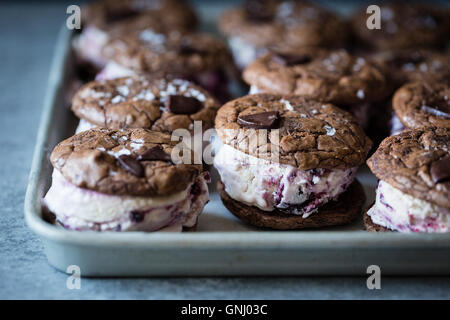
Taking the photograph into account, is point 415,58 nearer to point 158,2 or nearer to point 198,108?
point 198,108

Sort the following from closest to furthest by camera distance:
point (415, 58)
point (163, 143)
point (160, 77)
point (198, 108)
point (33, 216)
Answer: point (33, 216), point (163, 143), point (198, 108), point (160, 77), point (415, 58)

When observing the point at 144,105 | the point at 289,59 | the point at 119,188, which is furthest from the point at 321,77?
the point at 119,188

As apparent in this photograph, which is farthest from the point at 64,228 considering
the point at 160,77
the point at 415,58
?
the point at 415,58

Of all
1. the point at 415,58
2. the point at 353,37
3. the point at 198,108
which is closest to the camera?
the point at 198,108

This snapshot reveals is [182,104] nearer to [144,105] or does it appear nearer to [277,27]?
[144,105]

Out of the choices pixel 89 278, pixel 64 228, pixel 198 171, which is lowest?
pixel 89 278

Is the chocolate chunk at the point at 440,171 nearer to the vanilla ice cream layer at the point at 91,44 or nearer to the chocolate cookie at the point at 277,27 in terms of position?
the chocolate cookie at the point at 277,27

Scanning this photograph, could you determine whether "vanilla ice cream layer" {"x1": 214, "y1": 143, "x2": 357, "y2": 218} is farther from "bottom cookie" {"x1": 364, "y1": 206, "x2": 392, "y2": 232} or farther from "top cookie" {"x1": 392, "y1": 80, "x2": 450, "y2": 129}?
"top cookie" {"x1": 392, "y1": 80, "x2": 450, "y2": 129}
